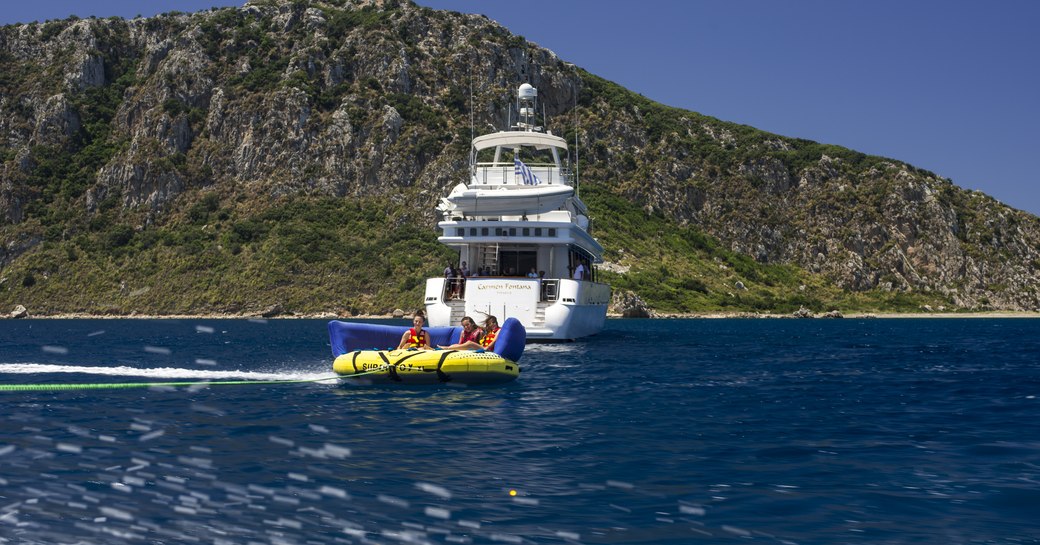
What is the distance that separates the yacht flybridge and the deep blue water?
44.9 ft

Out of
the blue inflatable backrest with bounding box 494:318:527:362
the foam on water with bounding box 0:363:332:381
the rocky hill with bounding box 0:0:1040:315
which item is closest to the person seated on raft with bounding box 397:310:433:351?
the blue inflatable backrest with bounding box 494:318:527:362

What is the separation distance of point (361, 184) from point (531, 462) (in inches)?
4332

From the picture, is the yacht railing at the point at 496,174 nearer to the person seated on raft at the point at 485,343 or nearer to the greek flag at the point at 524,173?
the greek flag at the point at 524,173

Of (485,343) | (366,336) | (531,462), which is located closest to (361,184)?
(366,336)

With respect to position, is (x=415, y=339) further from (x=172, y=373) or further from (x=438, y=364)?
(x=172, y=373)

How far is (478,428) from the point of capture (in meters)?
15.7

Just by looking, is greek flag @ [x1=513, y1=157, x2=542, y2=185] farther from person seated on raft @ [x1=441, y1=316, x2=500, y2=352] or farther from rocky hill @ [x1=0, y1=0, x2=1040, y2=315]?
rocky hill @ [x1=0, y1=0, x2=1040, y2=315]

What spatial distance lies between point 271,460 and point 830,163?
141337 mm

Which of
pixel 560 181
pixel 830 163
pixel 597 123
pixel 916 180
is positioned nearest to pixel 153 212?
pixel 597 123

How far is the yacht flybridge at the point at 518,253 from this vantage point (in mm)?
38438

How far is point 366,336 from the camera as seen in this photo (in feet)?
81.8

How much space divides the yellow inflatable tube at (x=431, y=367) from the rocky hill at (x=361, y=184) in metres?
74.2

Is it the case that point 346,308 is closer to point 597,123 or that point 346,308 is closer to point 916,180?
point 597,123

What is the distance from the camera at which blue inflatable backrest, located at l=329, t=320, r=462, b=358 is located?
974 inches
